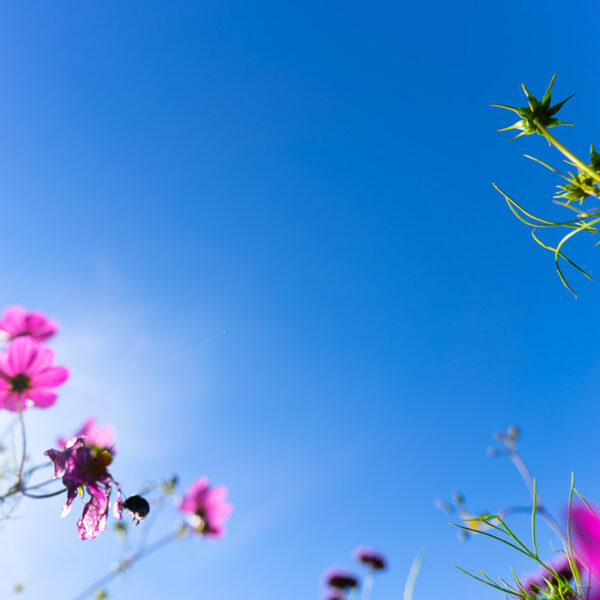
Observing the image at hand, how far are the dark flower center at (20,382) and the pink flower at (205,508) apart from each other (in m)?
0.93

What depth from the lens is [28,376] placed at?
0.83 metres

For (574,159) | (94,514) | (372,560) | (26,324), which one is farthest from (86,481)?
(372,560)

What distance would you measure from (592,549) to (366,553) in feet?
10.6

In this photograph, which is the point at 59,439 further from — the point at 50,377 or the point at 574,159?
the point at 574,159

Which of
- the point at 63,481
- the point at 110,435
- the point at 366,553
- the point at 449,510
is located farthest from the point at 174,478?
the point at 366,553

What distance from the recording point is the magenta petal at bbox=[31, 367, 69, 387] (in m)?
0.83

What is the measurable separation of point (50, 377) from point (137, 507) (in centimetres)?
32

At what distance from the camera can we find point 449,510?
80.6 inches

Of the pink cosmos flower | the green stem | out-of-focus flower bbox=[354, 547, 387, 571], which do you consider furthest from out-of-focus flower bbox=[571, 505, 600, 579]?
out-of-focus flower bbox=[354, 547, 387, 571]

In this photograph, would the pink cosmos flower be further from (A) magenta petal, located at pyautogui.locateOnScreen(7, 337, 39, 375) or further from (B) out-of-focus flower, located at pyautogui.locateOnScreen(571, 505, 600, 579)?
(B) out-of-focus flower, located at pyautogui.locateOnScreen(571, 505, 600, 579)

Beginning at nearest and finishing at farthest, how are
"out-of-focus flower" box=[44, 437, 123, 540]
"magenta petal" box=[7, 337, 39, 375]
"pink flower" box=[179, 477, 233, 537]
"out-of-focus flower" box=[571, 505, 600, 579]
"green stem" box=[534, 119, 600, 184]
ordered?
1. "out-of-focus flower" box=[571, 505, 600, 579]
2. "green stem" box=[534, 119, 600, 184]
3. "out-of-focus flower" box=[44, 437, 123, 540]
4. "magenta petal" box=[7, 337, 39, 375]
5. "pink flower" box=[179, 477, 233, 537]

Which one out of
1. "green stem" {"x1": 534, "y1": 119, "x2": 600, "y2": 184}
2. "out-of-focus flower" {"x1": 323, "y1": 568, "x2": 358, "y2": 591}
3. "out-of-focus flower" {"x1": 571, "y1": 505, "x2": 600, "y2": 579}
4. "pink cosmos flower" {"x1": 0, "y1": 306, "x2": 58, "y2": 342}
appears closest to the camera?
"out-of-focus flower" {"x1": 571, "y1": 505, "x2": 600, "y2": 579}

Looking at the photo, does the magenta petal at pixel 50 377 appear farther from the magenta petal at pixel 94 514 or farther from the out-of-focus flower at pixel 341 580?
the out-of-focus flower at pixel 341 580

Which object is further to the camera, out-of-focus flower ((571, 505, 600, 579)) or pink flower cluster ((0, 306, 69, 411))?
pink flower cluster ((0, 306, 69, 411))
